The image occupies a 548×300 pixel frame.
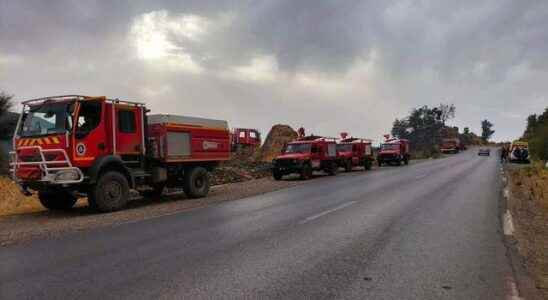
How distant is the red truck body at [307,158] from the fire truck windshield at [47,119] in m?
14.1

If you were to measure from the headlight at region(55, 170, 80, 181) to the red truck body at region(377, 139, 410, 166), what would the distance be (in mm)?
31017

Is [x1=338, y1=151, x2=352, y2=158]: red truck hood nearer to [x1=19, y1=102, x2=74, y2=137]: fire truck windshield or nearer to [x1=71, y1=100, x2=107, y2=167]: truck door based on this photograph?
[x1=71, y1=100, x2=107, y2=167]: truck door

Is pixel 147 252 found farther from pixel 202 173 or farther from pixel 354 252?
pixel 202 173

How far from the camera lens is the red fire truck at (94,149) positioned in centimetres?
1098

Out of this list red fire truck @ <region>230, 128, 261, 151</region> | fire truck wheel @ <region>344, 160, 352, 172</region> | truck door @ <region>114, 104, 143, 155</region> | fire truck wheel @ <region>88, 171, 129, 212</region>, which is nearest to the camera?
fire truck wheel @ <region>88, 171, 129, 212</region>

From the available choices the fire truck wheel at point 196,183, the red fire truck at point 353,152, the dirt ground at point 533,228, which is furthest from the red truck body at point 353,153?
the fire truck wheel at point 196,183

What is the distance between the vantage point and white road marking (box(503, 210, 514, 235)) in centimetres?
813

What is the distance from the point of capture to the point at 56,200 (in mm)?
12539

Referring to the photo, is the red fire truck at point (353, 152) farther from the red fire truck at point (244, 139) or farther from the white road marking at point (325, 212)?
the white road marking at point (325, 212)

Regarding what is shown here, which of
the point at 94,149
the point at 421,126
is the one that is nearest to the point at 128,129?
the point at 94,149

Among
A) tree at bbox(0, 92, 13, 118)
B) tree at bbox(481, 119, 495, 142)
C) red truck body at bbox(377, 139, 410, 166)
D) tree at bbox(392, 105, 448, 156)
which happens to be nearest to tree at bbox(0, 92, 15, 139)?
tree at bbox(0, 92, 13, 118)

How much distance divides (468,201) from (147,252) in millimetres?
9731

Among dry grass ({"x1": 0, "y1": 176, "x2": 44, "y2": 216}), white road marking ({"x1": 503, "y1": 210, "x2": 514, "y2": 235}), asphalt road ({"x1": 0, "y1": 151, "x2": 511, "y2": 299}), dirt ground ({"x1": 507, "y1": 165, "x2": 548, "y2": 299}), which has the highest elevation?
dry grass ({"x1": 0, "y1": 176, "x2": 44, "y2": 216})

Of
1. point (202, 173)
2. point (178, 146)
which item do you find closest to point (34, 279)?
point (178, 146)
